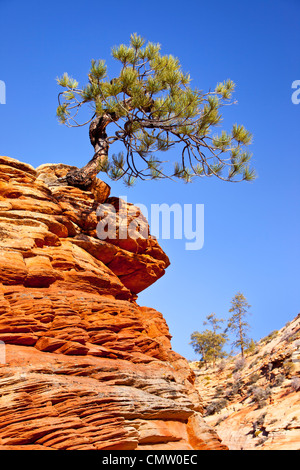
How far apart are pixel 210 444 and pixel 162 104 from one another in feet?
26.5

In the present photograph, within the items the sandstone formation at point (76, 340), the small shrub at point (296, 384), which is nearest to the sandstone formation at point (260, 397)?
the small shrub at point (296, 384)

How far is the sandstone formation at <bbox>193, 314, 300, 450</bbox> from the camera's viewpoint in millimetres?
16750

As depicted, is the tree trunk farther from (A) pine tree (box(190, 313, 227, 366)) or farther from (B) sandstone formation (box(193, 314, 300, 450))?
(A) pine tree (box(190, 313, 227, 366))

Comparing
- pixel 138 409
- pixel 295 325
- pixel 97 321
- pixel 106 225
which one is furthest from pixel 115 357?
pixel 295 325

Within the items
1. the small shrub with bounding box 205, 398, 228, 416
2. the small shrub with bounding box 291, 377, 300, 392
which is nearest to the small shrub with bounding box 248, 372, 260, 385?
the small shrub with bounding box 205, 398, 228, 416

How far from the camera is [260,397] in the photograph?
71.6ft

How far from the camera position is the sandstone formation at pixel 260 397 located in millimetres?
16750

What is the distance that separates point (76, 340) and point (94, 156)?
668 centimetres

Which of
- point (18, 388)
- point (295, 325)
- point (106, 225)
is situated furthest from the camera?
point (295, 325)

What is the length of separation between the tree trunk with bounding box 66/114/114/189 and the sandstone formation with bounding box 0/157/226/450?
1.01 ft

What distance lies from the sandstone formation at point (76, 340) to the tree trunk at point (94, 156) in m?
0.31

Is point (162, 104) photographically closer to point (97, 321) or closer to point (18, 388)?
point (97, 321)
